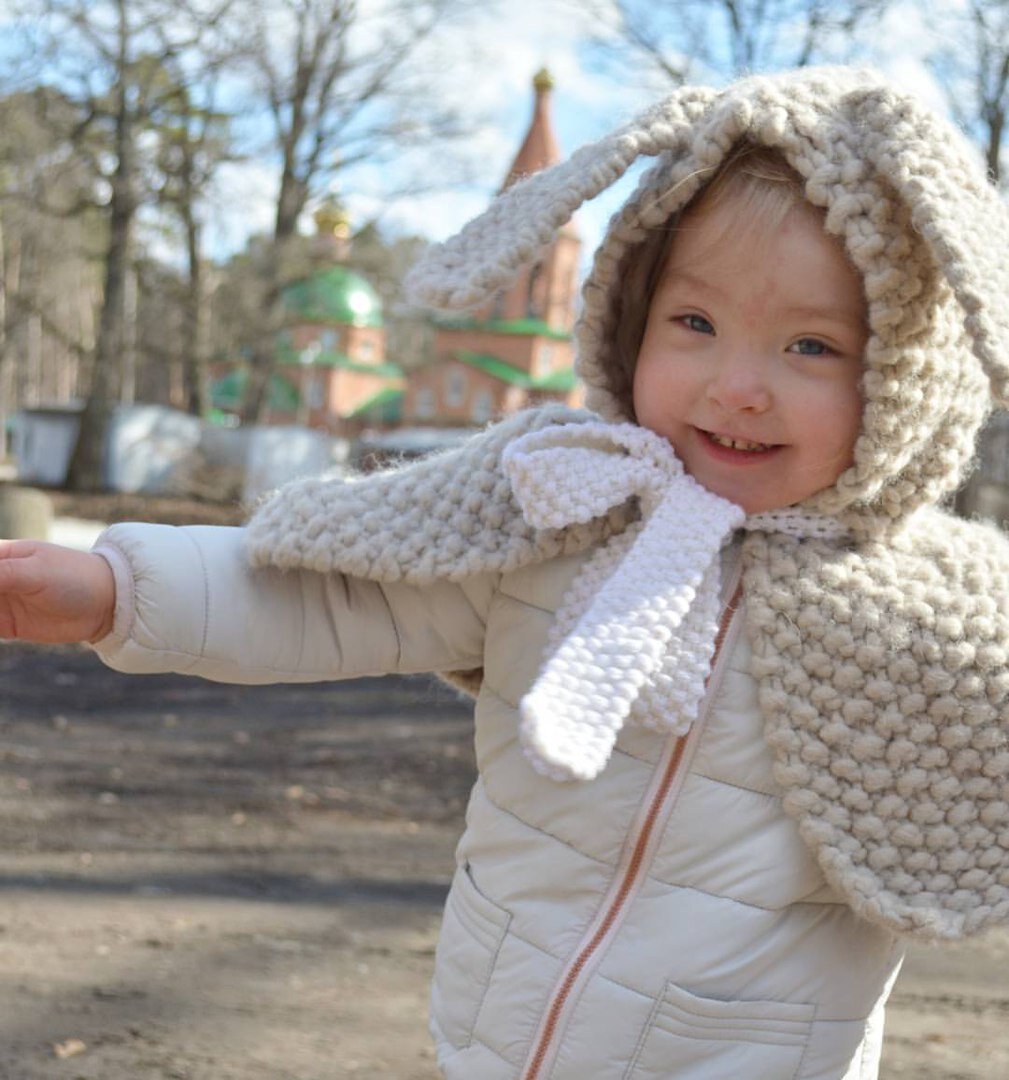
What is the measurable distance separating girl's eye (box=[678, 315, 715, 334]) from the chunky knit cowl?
13 cm

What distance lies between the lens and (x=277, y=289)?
2114cm

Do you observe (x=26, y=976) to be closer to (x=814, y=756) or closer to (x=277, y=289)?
(x=814, y=756)

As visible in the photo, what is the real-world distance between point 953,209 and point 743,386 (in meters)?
0.30

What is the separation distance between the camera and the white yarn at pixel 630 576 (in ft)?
4.94

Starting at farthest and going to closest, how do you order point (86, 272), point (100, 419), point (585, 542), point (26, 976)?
point (86, 272) → point (100, 419) → point (26, 976) → point (585, 542)

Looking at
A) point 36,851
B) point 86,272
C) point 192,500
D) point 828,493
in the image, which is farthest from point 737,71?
point 86,272

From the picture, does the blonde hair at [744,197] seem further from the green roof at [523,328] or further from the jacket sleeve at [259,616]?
the green roof at [523,328]

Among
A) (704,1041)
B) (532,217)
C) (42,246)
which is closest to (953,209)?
(532,217)

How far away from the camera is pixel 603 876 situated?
1644 mm

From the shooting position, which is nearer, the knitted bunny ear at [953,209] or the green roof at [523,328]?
the knitted bunny ear at [953,209]

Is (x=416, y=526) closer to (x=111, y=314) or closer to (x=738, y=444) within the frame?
(x=738, y=444)

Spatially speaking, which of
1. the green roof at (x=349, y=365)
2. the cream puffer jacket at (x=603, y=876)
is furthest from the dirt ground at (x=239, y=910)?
the green roof at (x=349, y=365)

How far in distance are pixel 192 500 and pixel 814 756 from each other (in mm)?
18542

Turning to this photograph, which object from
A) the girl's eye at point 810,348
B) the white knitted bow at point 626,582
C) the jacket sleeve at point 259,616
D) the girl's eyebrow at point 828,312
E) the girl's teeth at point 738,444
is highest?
the girl's eyebrow at point 828,312
